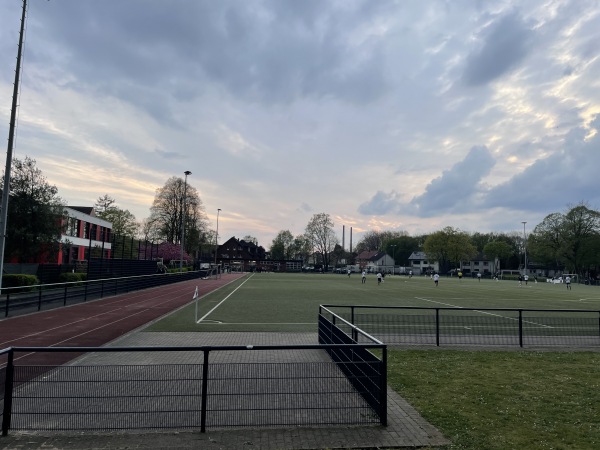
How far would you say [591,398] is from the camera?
7184mm

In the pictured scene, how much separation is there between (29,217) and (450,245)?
10160cm

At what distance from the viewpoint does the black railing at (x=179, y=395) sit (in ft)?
17.9

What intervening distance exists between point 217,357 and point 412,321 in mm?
9260

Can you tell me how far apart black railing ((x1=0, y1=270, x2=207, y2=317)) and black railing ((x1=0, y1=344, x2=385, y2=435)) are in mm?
13855

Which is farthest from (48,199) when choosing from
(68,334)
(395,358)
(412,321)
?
(395,358)

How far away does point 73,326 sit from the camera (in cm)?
1559

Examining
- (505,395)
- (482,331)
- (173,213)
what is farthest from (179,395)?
(173,213)

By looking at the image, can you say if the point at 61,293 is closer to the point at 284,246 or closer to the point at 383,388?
the point at 383,388

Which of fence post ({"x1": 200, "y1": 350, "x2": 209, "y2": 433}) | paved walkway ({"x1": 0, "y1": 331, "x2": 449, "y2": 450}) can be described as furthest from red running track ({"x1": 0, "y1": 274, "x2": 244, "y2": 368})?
fence post ({"x1": 200, "y1": 350, "x2": 209, "y2": 433})

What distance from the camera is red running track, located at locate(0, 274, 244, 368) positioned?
12000 millimetres

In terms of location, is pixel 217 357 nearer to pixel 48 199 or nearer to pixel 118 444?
pixel 118 444

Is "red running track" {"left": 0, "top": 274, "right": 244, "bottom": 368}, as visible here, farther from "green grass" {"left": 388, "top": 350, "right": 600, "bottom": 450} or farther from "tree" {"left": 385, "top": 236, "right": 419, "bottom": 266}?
"tree" {"left": 385, "top": 236, "right": 419, "bottom": 266}

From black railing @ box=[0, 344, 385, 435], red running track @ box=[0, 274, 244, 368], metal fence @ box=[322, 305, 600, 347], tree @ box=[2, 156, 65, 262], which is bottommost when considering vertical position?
red running track @ box=[0, 274, 244, 368]

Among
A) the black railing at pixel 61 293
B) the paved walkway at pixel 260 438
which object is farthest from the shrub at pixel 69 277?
the paved walkway at pixel 260 438
